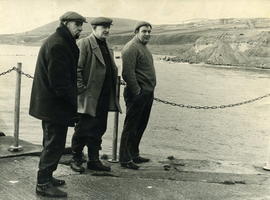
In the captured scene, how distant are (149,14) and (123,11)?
1.86 feet

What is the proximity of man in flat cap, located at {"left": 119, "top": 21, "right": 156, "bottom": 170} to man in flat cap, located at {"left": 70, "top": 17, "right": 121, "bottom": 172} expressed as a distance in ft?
0.87

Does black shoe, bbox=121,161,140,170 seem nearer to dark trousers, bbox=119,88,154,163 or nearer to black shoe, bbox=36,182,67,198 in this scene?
dark trousers, bbox=119,88,154,163

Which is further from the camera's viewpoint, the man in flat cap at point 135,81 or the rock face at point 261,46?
the rock face at point 261,46

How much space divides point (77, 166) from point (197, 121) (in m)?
11.5

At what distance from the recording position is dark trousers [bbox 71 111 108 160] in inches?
190

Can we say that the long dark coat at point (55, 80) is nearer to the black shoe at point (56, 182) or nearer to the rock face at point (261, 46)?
the black shoe at point (56, 182)

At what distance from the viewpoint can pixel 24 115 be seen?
14.8 meters

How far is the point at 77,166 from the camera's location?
4867mm

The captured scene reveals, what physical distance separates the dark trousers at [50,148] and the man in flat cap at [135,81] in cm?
125

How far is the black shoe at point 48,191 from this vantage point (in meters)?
4.02

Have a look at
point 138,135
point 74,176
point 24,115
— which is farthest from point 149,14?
point 24,115

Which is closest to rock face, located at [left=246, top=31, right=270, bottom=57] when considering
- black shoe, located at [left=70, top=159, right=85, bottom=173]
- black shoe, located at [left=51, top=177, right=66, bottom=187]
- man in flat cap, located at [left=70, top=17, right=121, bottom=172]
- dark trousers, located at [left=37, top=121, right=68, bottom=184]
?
man in flat cap, located at [left=70, top=17, right=121, bottom=172]

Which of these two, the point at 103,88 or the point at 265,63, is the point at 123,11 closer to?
the point at 103,88

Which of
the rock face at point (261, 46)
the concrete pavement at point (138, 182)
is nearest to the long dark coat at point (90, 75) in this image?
the concrete pavement at point (138, 182)
